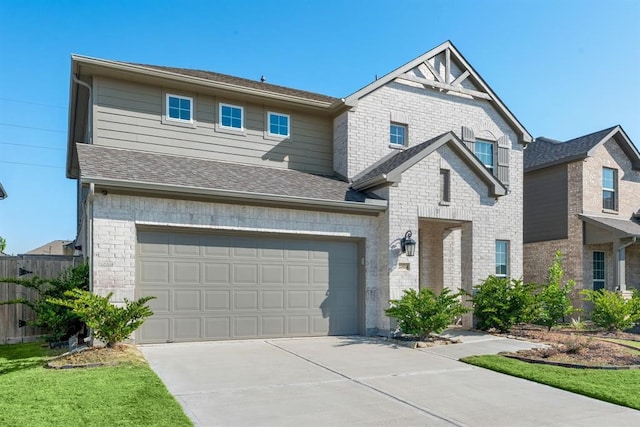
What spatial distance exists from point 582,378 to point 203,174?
849 centimetres

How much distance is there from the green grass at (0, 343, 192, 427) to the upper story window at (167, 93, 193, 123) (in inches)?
268

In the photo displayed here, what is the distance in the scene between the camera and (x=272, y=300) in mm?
11008

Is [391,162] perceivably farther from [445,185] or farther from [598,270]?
[598,270]

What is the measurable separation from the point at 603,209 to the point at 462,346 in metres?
11.7

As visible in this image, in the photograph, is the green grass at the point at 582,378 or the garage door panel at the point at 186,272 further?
the garage door panel at the point at 186,272

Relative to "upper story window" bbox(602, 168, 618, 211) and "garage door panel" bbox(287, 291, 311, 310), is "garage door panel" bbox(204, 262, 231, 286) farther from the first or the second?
"upper story window" bbox(602, 168, 618, 211)

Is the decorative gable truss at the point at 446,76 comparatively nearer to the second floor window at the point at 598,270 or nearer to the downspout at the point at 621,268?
the downspout at the point at 621,268

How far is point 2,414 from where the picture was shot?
516cm

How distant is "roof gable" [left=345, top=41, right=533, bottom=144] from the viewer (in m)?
14.3

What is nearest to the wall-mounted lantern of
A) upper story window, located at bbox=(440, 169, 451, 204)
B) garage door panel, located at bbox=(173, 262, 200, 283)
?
upper story window, located at bbox=(440, 169, 451, 204)

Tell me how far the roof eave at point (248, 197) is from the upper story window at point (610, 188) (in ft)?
38.7

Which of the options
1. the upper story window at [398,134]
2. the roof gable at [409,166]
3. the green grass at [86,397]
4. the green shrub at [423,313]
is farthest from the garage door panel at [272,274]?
the upper story window at [398,134]

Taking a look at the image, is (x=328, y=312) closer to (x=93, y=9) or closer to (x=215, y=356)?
(x=215, y=356)

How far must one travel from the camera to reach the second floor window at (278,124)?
1337 cm
